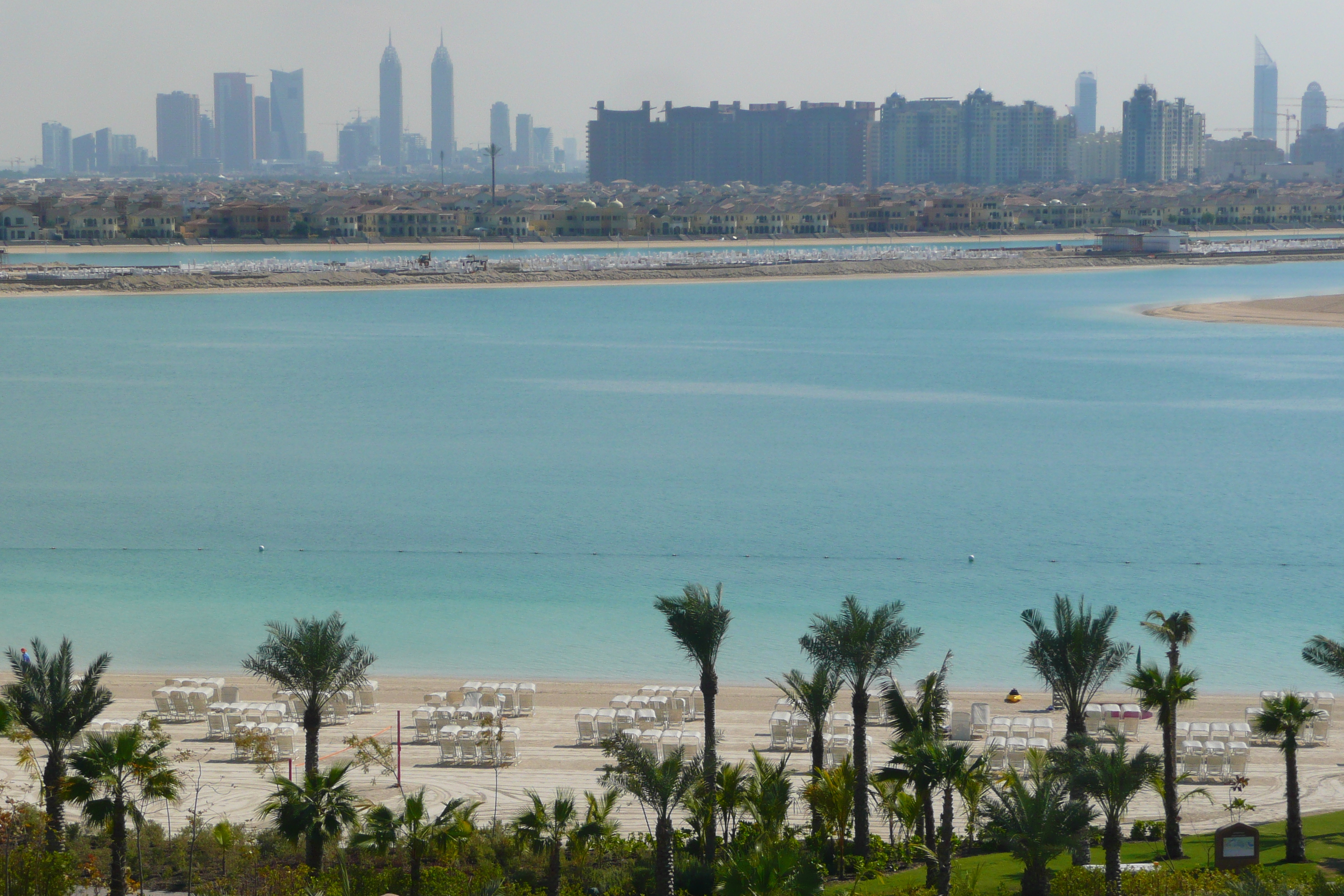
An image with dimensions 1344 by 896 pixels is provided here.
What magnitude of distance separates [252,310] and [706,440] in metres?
42.7

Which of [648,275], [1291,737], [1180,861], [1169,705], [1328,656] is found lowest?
[1180,861]

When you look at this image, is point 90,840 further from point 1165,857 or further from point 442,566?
point 442,566

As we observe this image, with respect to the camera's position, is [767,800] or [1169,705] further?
[1169,705]

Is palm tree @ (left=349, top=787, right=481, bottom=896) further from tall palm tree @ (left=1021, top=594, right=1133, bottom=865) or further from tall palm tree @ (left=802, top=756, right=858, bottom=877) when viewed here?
tall palm tree @ (left=1021, top=594, right=1133, bottom=865)

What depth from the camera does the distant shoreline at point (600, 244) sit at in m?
108

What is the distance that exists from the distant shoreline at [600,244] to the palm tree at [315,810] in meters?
93.9

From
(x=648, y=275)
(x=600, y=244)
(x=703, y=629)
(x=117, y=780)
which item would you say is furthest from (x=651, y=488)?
(x=600, y=244)

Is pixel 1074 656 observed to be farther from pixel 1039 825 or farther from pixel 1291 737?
pixel 1039 825

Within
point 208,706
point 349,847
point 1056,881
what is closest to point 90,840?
point 349,847

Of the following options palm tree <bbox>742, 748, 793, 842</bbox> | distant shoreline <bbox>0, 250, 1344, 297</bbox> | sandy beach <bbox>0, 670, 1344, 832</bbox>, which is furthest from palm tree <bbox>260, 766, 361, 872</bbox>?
distant shoreline <bbox>0, 250, 1344, 297</bbox>

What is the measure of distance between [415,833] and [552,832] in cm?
97

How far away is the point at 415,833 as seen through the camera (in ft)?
33.7

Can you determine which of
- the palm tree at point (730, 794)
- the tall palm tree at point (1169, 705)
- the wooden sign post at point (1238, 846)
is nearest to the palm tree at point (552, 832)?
the palm tree at point (730, 794)

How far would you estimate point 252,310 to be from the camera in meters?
75.0
